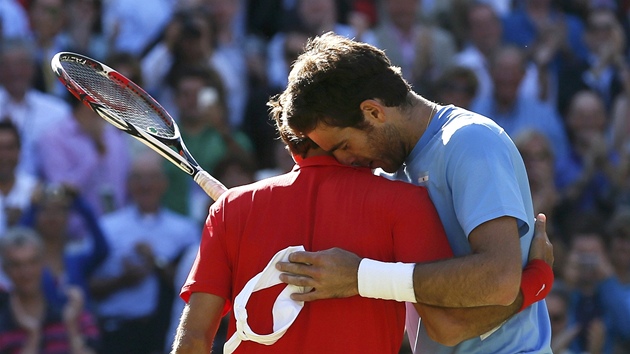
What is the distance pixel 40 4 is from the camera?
8.17 metres

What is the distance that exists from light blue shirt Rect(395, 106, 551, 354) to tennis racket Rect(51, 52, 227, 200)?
0.86m

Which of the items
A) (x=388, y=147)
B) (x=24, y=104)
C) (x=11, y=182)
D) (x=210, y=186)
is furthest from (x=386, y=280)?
(x=24, y=104)

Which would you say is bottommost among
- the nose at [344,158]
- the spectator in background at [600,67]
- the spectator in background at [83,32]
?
the spectator in background at [600,67]

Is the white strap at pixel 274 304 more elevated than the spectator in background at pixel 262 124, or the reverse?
the white strap at pixel 274 304

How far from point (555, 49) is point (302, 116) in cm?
647

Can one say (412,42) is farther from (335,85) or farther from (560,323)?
(335,85)

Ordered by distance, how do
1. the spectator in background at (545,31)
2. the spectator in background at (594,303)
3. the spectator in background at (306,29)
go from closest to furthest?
1. the spectator in background at (594,303)
2. the spectator in background at (306,29)
3. the spectator in background at (545,31)

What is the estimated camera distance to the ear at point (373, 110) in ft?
10.8

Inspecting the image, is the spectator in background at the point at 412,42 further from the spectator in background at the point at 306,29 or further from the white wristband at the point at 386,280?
the white wristband at the point at 386,280

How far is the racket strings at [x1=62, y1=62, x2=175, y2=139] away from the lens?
161 inches

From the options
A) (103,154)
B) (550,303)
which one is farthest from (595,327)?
(103,154)

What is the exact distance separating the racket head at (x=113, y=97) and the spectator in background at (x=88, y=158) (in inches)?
129

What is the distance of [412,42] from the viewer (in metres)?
9.12

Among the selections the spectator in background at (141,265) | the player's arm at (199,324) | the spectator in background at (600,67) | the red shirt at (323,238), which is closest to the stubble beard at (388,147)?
the red shirt at (323,238)
